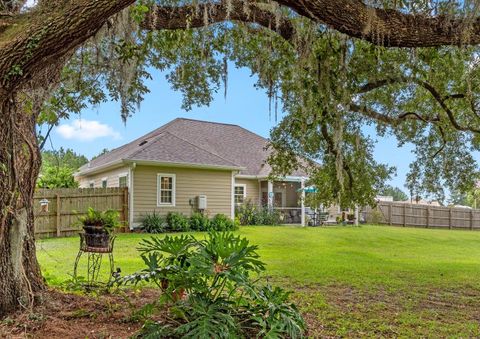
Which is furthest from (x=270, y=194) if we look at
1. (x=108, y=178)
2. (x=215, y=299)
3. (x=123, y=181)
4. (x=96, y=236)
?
(x=215, y=299)

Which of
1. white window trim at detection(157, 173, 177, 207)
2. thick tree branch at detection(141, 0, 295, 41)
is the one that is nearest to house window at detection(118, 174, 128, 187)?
white window trim at detection(157, 173, 177, 207)

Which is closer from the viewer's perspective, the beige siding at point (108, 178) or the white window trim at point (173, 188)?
the white window trim at point (173, 188)

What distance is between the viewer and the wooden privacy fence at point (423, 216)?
2169 centimetres

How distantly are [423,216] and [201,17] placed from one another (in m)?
20.9

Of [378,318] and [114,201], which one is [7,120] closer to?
[378,318]

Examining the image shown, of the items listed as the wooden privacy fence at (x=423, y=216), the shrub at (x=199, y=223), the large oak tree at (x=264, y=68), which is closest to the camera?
the large oak tree at (x=264, y=68)

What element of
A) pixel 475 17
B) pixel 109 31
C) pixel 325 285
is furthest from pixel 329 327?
pixel 109 31

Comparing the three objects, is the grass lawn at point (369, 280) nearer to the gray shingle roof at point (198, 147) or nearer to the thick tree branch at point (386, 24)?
the thick tree branch at point (386, 24)

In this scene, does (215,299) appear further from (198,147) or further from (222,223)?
(198,147)

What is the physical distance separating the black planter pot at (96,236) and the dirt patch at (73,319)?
612 mm

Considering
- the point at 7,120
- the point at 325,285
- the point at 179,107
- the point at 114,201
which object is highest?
the point at 179,107

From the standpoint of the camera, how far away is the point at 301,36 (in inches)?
196

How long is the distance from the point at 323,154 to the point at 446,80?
2493 millimetres

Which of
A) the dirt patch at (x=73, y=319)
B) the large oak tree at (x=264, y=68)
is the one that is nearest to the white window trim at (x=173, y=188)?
the large oak tree at (x=264, y=68)
